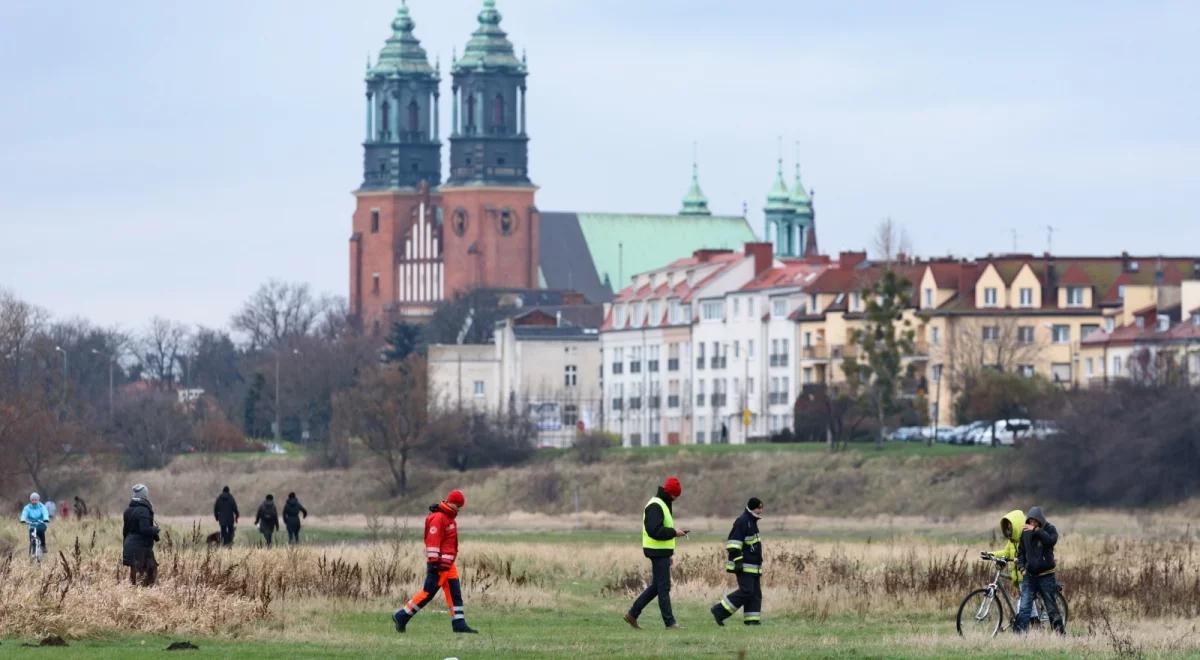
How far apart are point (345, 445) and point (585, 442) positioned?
29.3 feet

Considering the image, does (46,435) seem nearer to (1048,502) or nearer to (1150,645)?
(1048,502)

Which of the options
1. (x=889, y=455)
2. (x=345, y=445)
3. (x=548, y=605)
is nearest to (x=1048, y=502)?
(x=889, y=455)

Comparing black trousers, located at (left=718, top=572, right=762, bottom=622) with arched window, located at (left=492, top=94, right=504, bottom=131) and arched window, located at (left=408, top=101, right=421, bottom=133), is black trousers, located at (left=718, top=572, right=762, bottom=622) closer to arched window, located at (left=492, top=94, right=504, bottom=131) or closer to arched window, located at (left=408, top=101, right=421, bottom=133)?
arched window, located at (left=492, top=94, right=504, bottom=131)

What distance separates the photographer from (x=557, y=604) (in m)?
34.5

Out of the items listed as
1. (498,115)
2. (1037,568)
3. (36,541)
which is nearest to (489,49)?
(498,115)

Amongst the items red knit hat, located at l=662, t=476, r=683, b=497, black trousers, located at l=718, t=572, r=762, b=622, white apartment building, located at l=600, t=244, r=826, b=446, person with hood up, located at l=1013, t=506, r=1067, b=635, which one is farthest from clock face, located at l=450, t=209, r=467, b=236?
person with hood up, located at l=1013, t=506, r=1067, b=635

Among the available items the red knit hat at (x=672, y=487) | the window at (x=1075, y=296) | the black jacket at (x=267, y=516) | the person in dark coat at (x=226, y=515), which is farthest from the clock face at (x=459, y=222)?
the red knit hat at (x=672, y=487)

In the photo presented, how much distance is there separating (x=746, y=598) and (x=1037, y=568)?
3.42 m

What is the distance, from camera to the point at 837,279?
115 m

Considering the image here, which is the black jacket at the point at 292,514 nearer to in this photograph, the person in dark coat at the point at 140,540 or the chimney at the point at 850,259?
the person in dark coat at the point at 140,540

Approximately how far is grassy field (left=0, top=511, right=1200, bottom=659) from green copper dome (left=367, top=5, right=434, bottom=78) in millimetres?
143098

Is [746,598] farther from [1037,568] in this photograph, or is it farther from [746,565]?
[1037,568]

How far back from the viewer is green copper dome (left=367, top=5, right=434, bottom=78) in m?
188

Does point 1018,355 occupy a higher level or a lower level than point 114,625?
higher
